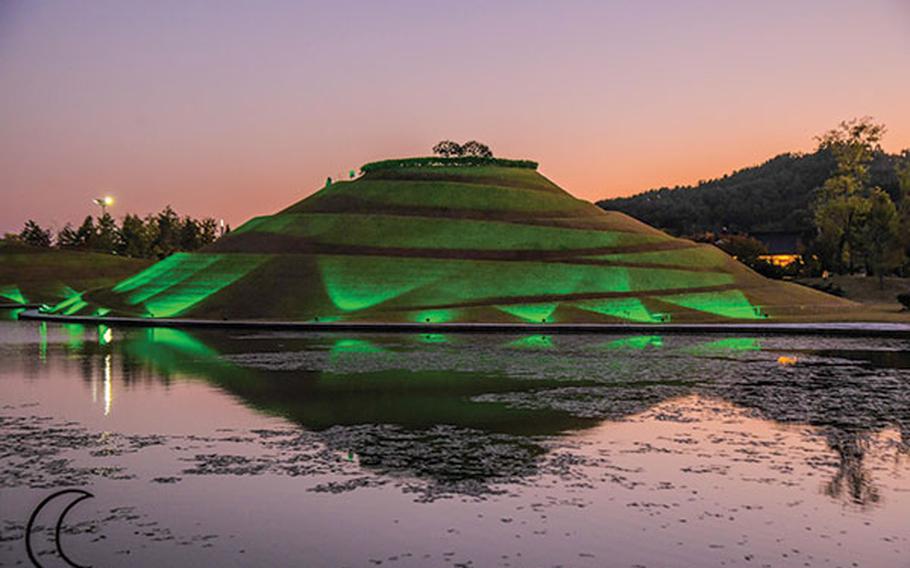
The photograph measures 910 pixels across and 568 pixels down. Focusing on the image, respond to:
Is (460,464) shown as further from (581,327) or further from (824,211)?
(824,211)

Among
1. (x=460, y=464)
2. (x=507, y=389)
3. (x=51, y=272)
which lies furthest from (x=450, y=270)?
(x=51, y=272)

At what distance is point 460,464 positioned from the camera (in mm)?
14359

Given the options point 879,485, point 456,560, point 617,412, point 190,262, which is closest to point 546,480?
point 456,560

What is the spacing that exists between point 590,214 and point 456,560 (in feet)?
247

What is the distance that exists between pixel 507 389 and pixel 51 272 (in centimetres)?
10609

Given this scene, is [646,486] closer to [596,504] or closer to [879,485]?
[596,504]

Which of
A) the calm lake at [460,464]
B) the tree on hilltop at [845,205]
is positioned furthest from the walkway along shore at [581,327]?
the tree on hilltop at [845,205]

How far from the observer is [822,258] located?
97812 mm

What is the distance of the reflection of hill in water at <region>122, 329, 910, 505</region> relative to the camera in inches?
615

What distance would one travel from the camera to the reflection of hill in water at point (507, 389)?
1562 centimetres

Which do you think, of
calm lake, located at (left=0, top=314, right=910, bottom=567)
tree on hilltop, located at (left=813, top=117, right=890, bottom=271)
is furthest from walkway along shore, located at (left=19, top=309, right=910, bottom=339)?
tree on hilltop, located at (left=813, top=117, right=890, bottom=271)

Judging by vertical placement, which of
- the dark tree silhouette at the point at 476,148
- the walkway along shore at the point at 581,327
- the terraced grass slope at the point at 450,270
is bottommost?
the walkway along shore at the point at 581,327

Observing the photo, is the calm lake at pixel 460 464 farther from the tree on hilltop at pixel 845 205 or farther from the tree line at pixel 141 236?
the tree line at pixel 141 236

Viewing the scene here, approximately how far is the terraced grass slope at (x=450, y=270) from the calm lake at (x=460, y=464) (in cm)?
3145
